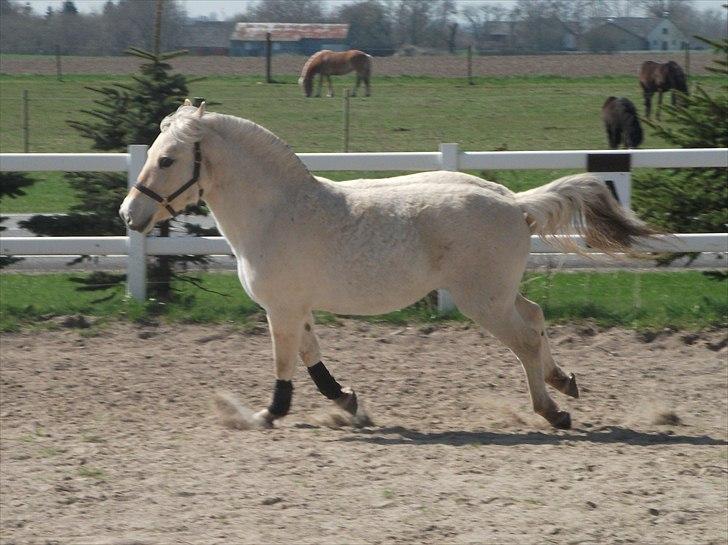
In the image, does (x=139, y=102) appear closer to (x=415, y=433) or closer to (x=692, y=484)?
(x=415, y=433)

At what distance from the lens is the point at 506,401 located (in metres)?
7.16

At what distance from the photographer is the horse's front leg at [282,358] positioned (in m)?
6.52

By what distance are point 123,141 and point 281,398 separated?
14.3ft

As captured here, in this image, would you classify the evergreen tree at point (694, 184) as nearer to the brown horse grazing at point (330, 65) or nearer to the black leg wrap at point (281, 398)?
the black leg wrap at point (281, 398)

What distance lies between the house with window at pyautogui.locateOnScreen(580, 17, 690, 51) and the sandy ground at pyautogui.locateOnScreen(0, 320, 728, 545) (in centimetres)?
2858

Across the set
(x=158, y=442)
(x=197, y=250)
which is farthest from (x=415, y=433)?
(x=197, y=250)

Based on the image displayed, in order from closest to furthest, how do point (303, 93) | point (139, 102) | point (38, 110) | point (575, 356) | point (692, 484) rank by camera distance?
1. point (692, 484)
2. point (575, 356)
3. point (139, 102)
4. point (38, 110)
5. point (303, 93)

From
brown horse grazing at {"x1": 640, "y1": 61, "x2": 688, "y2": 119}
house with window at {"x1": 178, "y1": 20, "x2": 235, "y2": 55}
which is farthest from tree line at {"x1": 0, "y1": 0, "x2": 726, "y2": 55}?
brown horse grazing at {"x1": 640, "y1": 61, "x2": 688, "y2": 119}

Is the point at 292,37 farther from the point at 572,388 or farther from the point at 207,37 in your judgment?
the point at 572,388

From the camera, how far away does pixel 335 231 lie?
255 inches

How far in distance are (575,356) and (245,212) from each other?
9.42 feet

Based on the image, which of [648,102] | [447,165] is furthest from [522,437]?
[648,102]

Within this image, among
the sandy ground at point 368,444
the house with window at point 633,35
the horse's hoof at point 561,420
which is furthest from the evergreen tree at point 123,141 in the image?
the house with window at point 633,35

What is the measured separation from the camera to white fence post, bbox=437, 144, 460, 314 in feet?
30.2
